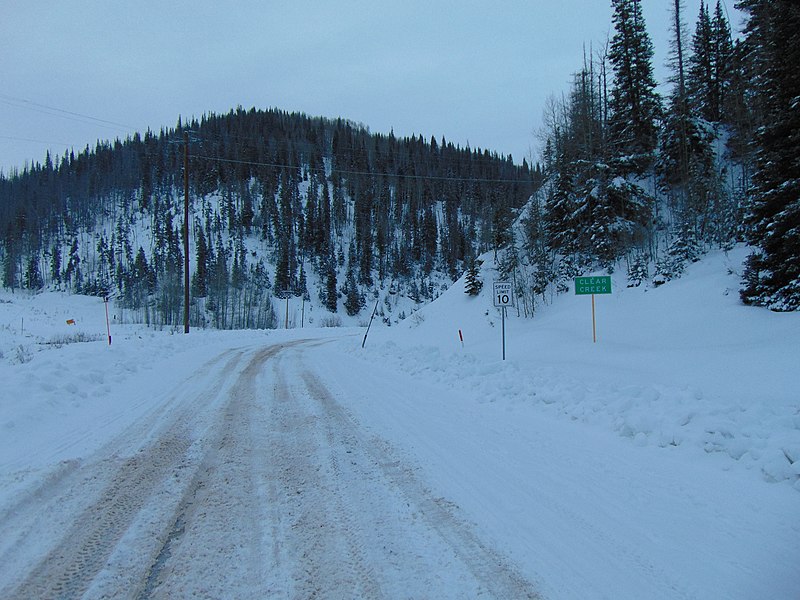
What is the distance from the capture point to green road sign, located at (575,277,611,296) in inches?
427

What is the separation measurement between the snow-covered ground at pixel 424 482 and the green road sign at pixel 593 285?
6.44ft

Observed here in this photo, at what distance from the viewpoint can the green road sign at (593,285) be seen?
1084 cm

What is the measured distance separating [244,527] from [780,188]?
1454 centimetres

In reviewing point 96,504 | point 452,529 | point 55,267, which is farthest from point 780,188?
point 55,267

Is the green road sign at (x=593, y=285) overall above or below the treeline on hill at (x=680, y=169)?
below

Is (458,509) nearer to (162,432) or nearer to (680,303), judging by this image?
(162,432)

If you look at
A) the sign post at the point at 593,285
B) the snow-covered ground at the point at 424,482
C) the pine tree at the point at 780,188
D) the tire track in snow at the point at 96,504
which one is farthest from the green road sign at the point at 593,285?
the tire track in snow at the point at 96,504

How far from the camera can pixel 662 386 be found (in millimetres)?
6895

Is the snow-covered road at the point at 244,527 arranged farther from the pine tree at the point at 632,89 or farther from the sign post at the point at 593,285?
the pine tree at the point at 632,89

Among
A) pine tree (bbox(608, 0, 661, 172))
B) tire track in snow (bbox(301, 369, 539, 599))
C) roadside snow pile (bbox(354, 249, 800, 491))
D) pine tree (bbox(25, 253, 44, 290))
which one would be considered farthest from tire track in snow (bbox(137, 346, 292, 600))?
pine tree (bbox(25, 253, 44, 290))

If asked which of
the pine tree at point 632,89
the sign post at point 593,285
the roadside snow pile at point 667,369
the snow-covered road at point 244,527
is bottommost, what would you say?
the snow-covered road at point 244,527

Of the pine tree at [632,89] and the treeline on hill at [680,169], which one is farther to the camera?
the pine tree at [632,89]

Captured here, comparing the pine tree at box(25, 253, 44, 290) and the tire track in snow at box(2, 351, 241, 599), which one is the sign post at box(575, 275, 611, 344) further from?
the pine tree at box(25, 253, 44, 290)

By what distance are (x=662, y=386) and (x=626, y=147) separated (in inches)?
1041
